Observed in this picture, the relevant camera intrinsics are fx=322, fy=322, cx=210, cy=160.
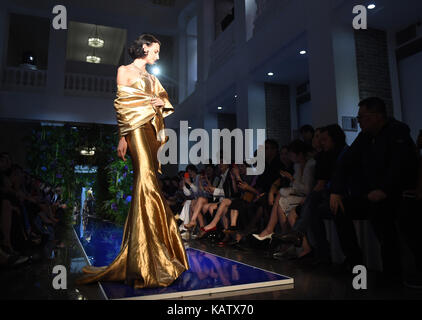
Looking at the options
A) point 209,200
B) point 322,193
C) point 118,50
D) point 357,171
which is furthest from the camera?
point 118,50

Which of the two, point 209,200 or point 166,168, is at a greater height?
point 166,168

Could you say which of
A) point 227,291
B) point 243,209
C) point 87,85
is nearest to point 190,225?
point 243,209

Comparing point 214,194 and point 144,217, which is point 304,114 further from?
point 144,217

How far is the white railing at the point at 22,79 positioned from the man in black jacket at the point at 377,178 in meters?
10.1

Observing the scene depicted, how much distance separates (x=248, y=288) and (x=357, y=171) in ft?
4.17

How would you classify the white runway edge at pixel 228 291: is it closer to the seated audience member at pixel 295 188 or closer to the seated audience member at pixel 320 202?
the seated audience member at pixel 320 202

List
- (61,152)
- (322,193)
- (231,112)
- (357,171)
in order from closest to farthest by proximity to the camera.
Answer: (357,171), (322,193), (231,112), (61,152)

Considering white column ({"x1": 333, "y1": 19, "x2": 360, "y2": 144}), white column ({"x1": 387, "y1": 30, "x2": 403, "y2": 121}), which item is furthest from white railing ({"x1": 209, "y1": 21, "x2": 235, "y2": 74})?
white column ({"x1": 387, "y1": 30, "x2": 403, "y2": 121})

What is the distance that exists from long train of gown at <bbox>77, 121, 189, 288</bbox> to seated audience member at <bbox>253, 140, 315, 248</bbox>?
1.45m

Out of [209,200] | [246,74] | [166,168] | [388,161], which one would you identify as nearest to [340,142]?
[388,161]

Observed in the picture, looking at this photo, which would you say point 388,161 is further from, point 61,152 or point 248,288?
point 61,152

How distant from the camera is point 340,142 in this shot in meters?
2.90

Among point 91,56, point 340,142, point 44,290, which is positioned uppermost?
point 91,56

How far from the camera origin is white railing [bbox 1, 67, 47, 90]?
966cm
